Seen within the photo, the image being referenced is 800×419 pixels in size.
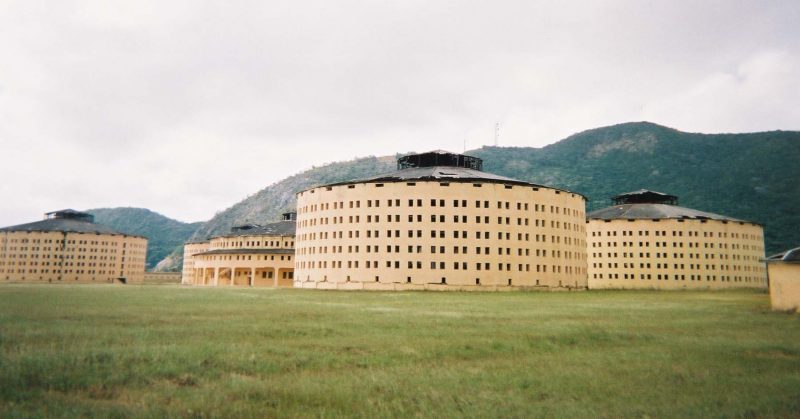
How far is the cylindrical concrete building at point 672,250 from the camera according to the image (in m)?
93.9

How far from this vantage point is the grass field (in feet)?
29.2

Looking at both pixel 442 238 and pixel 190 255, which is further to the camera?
pixel 190 255

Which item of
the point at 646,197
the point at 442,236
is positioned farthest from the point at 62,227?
the point at 646,197

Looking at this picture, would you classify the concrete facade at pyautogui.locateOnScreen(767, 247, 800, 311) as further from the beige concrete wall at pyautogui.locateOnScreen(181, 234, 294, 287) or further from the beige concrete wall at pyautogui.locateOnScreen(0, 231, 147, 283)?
the beige concrete wall at pyautogui.locateOnScreen(0, 231, 147, 283)

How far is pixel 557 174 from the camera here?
198 m

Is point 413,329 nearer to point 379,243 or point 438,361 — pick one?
point 438,361

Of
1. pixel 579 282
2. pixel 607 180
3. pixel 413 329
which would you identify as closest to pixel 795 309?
pixel 413 329

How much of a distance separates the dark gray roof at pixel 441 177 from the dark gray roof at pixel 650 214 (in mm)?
32727

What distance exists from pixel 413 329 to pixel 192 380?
9.47 meters

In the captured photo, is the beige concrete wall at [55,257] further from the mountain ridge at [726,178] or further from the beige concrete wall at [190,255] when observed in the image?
the mountain ridge at [726,178]

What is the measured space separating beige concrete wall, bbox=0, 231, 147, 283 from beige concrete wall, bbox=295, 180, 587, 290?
80.0 m

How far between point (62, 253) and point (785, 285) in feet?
436

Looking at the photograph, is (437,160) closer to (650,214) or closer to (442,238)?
(442,238)

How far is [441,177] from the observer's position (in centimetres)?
6738
